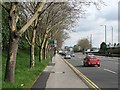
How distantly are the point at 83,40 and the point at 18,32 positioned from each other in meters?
180

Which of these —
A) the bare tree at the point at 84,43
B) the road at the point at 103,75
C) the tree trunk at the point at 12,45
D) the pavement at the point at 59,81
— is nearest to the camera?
the tree trunk at the point at 12,45

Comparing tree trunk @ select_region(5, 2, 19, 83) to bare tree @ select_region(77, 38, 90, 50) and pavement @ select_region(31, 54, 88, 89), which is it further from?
bare tree @ select_region(77, 38, 90, 50)

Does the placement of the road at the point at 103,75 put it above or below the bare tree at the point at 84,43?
below

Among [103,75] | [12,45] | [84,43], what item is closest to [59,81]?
[12,45]

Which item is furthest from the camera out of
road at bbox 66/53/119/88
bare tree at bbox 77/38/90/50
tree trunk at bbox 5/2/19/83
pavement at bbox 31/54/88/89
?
bare tree at bbox 77/38/90/50

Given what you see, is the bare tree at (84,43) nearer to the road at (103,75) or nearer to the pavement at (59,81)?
the road at (103,75)

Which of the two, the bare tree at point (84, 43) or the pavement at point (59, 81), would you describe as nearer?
A: the pavement at point (59, 81)

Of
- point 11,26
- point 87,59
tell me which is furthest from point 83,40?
point 11,26

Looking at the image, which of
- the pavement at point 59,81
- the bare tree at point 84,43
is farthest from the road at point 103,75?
the bare tree at point 84,43

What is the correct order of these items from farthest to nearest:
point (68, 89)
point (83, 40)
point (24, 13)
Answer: point (83, 40) < point (24, 13) < point (68, 89)

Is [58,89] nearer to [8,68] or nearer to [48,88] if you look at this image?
[48,88]

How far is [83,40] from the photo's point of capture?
196375 mm

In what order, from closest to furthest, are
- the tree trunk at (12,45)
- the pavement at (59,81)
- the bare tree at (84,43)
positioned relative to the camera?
1. the tree trunk at (12,45)
2. the pavement at (59,81)
3. the bare tree at (84,43)

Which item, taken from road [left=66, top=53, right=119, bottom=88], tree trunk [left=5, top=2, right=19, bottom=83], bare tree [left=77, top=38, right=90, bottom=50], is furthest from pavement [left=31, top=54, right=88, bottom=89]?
bare tree [left=77, top=38, right=90, bottom=50]
